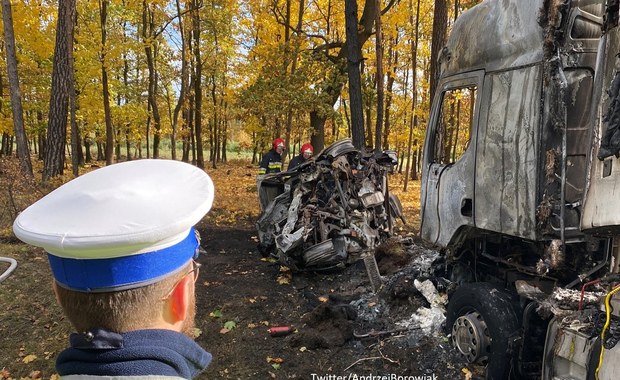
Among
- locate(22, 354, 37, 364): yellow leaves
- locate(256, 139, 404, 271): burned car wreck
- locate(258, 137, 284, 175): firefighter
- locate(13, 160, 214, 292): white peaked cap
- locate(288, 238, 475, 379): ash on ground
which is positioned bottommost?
locate(22, 354, 37, 364): yellow leaves

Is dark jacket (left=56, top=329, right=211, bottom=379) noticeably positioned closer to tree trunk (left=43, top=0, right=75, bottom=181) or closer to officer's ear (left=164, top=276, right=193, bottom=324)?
officer's ear (left=164, top=276, right=193, bottom=324)

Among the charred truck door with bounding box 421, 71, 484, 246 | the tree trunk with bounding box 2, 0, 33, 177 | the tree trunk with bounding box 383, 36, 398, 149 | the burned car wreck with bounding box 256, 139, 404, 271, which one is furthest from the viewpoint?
the tree trunk with bounding box 383, 36, 398, 149

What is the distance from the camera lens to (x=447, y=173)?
4.93 meters

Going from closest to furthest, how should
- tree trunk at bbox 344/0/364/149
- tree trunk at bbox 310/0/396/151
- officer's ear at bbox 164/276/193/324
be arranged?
officer's ear at bbox 164/276/193/324 < tree trunk at bbox 344/0/364/149 < tree trunk at bbox 310/0/396/151

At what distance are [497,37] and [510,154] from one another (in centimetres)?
116

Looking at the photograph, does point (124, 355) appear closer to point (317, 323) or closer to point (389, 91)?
point (317, 323)

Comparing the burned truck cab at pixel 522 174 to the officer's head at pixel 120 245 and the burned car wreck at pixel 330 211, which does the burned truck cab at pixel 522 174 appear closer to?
the burned car wreck at pixel 330 211

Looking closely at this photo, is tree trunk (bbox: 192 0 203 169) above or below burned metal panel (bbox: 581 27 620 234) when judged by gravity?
above

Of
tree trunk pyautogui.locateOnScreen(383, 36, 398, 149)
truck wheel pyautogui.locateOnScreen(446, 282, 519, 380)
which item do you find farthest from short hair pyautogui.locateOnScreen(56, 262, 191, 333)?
tree trunk pyautogui.locateOnScreen(383, 36, 398, 149)

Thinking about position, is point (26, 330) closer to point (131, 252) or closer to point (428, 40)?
point (131, 252)

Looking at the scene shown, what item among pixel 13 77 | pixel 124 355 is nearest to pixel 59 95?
pixel 13 77

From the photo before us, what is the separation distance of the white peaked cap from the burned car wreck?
18.6ft

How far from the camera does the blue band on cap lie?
3.78 ft

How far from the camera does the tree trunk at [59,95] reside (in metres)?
12.1
